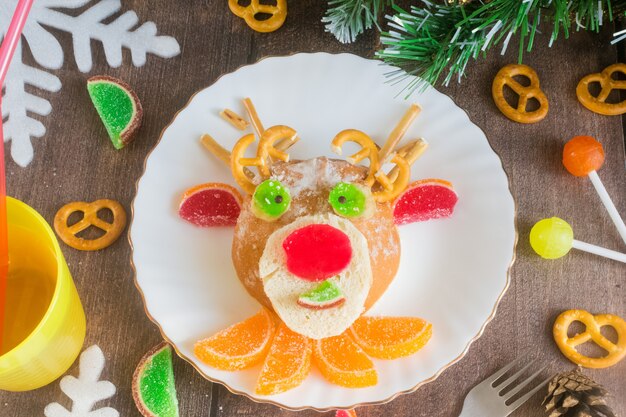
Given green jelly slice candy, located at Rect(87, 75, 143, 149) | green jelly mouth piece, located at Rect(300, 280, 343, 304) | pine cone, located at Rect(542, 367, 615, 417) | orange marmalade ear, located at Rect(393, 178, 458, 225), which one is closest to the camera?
green jelly mouth piece, located at Rect(300, 280, 343, 304)

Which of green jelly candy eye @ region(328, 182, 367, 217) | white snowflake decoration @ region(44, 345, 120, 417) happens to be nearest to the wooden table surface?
white snowflake decoration @ region(44, 345, 120, 417)

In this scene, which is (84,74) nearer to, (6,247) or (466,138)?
(6,247)

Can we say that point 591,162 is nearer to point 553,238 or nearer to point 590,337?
point 553,238

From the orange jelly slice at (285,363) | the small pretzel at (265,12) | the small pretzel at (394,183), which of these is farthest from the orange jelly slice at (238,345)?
the small pretzel at (265,12)

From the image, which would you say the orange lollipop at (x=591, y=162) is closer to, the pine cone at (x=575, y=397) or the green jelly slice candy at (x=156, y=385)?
the pine cone at (x=575, y=397)

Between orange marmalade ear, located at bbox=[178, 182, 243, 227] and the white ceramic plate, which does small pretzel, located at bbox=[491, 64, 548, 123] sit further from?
orange marmalade ear, located at bbox=[178, 182, 243, 227]

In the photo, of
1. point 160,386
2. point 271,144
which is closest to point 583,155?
point 271,144
